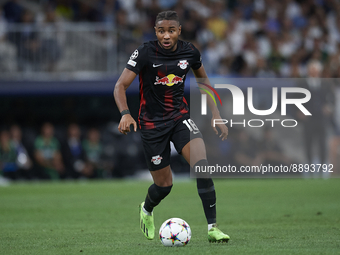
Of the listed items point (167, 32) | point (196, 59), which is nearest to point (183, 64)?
point (196, 59)

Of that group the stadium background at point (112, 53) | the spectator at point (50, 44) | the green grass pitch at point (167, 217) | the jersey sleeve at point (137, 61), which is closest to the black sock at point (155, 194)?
the green grass pitch at point (167, 217)

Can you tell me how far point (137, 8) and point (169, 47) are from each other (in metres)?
13.6

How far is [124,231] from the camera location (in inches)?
276

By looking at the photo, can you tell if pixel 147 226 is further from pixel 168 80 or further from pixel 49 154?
pixel 49 154

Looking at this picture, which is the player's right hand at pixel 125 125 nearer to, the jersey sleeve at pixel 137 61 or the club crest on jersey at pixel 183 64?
the jersey sleeve at pixel 137 61

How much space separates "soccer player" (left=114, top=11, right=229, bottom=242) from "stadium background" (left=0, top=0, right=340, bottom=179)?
1002 cm

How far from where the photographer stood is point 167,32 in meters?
5.82

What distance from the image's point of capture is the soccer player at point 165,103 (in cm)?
580

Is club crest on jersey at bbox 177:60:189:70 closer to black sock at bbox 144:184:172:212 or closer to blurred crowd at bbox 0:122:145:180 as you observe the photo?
black sock at bbox 144:184:172:212

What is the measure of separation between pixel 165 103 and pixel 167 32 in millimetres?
775

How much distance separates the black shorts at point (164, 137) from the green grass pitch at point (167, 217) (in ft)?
2.99

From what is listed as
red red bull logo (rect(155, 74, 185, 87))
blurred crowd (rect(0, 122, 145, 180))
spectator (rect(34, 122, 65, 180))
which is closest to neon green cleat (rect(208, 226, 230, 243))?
red red bull logo (rect(155, 74, 185, 87))

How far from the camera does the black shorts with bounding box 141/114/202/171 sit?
234 inches

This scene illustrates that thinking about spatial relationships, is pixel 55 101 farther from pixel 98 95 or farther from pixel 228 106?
pixel 228 106
